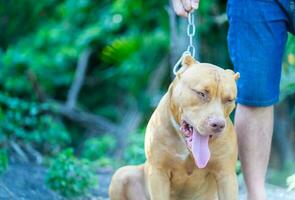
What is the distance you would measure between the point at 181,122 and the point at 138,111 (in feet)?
20.2

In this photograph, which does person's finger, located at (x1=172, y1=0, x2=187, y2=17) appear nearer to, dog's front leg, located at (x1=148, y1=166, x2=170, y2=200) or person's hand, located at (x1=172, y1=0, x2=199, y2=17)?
→ person's hand, located at (x1=172, y1=0, x2=199, y2=17)

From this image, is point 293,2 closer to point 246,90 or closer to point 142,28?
point 246,90

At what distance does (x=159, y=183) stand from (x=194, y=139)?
43 cm

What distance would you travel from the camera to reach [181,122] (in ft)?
14.3

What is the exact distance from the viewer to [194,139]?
4.30 meters

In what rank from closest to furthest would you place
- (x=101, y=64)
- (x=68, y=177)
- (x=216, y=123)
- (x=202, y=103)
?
(x=216, y=123) → (x=202, y=103) → (x=68, y=177) → (x=101, y=64)

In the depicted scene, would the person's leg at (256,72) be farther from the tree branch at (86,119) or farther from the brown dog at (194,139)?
the tree branch at (86,119)

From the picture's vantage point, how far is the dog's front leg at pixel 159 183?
15.0ft

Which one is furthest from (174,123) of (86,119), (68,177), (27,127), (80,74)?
(80,74)

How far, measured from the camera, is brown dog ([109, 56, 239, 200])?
13.9ft

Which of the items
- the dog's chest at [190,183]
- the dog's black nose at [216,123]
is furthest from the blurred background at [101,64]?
the dog's black nose at [216,123]

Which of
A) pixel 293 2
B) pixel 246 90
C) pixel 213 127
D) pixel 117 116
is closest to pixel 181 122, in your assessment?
pixel 213 127

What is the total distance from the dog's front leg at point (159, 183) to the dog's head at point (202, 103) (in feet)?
1.01

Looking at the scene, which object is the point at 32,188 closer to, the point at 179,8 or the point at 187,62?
the point at 179,8
